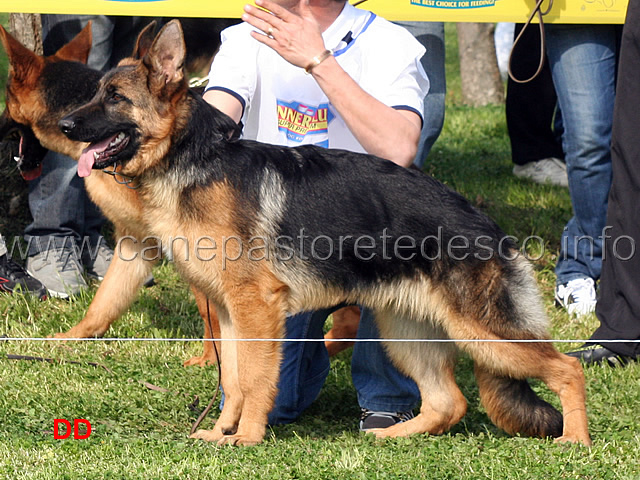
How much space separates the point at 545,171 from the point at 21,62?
5007mm

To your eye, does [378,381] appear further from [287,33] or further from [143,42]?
[143,42]

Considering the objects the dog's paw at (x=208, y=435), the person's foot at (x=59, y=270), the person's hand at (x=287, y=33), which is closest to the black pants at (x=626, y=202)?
the person's hand at (x=287, y=33)

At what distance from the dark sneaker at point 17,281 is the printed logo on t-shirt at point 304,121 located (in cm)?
218

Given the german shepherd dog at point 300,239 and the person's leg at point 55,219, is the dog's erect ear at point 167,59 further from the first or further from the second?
the person's leg at point 55,219

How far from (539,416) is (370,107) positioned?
1485 mm

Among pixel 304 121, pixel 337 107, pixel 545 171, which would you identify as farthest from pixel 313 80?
pixel 545 171

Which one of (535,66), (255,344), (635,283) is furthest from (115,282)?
(535,66)

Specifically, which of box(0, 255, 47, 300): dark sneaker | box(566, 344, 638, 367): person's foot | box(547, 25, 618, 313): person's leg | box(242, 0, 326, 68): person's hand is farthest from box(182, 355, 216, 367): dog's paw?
box(547, 25, 618, 313): person's leg

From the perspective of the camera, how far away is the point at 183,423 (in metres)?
3.86

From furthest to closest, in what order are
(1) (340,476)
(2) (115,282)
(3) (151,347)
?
(3) (151,347), (2) (115,282), (1) (340,476)

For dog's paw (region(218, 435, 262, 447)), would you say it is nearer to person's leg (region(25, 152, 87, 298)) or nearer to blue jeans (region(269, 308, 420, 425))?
blue jeans (region(269, 308, 420, 425))

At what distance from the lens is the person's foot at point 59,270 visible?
5312 mm

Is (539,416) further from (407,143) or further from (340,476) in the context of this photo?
(407,143)

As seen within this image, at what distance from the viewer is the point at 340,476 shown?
10.1ft
